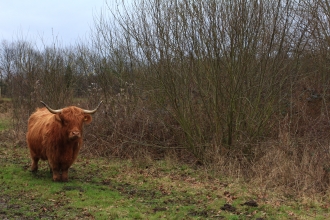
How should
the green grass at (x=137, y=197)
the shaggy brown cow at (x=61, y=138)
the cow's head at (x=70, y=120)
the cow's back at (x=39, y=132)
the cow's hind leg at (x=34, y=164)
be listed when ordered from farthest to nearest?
the cow's hind leg at (x=34, y=164)
the cow's back at (x=39, y=132)
the shaggy brown cow at (x=61, y=138)
the cow's head at (x=70, y=120)
the green grass at (x=137, y=197)

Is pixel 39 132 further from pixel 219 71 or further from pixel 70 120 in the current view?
pixel 219 71

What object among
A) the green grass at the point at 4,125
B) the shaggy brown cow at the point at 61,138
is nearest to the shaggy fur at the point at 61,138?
the shaggy brown cow at the point at 61,138

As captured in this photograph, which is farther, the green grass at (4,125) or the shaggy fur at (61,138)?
the green grass at (4,125)

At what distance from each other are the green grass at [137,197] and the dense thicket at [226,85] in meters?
1.38

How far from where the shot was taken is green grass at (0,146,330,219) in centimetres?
628

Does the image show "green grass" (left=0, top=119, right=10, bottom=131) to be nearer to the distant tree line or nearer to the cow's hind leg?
the distant tree line

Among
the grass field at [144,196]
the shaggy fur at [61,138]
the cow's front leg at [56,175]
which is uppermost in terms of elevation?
the shaggy fur at [61,138]

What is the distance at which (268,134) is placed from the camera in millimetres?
11125

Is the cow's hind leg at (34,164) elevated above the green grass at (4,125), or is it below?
below

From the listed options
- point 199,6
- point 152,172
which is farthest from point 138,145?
point 199,6

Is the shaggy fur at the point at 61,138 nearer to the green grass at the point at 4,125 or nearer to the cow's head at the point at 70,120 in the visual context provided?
the cow's head at the point at 70,120

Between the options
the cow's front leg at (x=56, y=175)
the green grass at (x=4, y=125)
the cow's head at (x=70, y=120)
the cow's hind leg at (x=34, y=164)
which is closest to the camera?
the cow's head at (x=70, y=120)

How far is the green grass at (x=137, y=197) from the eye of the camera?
6.28 metres

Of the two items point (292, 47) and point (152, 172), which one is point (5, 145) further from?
point (292, 47)
